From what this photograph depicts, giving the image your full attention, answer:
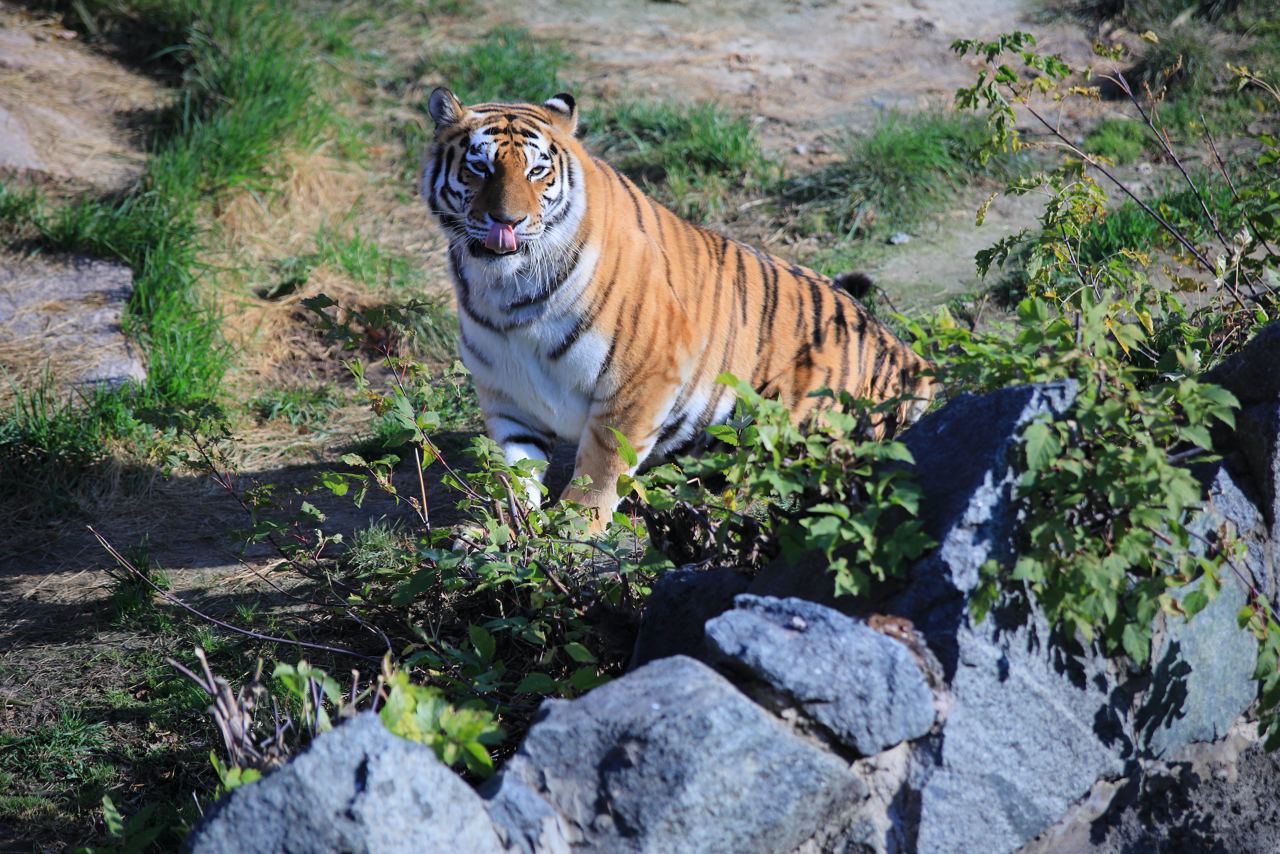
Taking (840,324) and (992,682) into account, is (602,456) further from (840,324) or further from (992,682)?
(992,682)

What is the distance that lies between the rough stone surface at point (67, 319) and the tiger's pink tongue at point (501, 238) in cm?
203

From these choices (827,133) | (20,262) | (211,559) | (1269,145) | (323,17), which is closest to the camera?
(1269,145)

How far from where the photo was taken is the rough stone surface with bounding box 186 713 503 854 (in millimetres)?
1958

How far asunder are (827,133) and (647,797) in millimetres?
5559

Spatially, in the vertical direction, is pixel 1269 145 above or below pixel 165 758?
above

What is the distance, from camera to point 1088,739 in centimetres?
255

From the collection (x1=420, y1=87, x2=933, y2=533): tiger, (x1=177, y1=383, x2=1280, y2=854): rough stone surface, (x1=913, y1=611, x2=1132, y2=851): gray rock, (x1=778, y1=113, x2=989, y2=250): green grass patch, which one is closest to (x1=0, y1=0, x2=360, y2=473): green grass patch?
(x1=420, y1=87, x2=933, y2=533): tiger

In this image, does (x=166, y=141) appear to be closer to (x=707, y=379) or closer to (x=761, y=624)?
(x=707, y=379)

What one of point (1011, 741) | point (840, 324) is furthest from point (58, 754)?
point (840, 324)

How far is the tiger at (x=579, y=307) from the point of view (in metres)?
3.78

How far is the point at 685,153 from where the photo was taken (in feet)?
21.7

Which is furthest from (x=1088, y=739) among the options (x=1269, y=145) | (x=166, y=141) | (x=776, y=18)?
(x=776, y=18)

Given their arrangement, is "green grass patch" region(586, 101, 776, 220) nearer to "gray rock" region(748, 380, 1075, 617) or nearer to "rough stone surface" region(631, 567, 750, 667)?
"rough stone surface" region(631, 567, 750, 667)

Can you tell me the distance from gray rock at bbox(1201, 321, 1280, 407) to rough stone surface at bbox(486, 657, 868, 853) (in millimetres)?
1349
